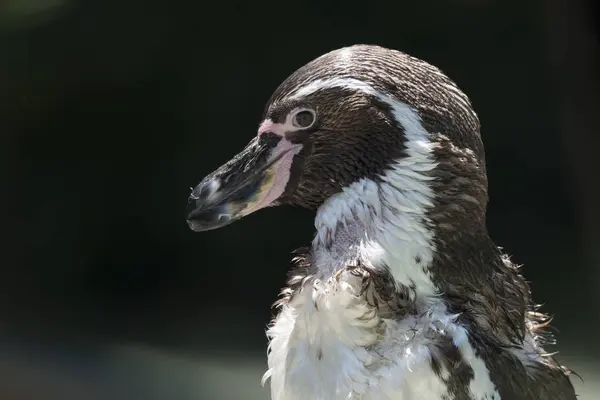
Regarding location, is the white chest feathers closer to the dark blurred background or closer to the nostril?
the nostril

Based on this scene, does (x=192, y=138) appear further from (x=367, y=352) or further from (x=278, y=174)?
(x=367, y=352)

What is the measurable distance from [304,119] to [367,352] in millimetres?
274

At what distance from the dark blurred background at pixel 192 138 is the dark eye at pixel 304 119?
1380 mm

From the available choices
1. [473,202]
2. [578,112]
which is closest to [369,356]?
[473,202]

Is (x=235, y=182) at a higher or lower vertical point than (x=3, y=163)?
lower

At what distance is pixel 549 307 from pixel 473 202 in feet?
4.51

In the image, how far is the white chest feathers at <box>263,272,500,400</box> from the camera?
768 millimetres

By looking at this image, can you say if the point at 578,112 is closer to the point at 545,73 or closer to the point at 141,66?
the point at 545,73

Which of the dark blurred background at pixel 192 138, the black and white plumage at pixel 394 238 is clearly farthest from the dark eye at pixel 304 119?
the dark blurred background at pixel 192 138

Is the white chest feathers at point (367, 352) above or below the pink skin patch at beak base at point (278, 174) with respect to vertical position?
below

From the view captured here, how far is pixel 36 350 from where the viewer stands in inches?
83.4

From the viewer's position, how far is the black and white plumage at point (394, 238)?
2.55 feet

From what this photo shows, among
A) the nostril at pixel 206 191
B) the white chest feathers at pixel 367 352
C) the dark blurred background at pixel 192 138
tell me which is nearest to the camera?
the white chest feathers at pixel 367 352

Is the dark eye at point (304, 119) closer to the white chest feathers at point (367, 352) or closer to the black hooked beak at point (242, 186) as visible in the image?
the black hooked beak at point (242, 186)
